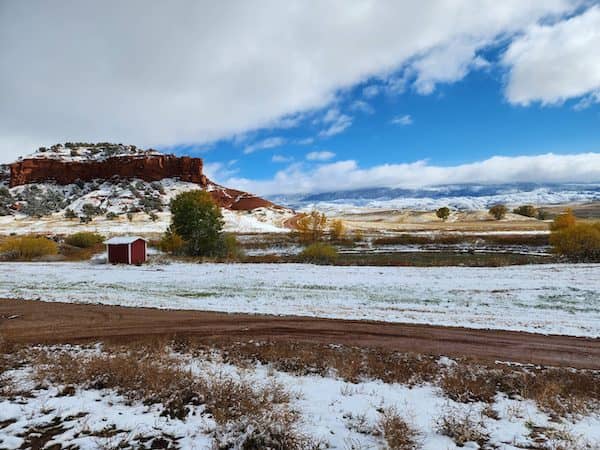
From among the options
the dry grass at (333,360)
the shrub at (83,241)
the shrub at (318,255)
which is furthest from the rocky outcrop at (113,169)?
the dry grass at (333,360)

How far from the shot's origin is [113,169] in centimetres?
12975

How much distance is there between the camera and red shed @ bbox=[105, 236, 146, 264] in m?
36.5

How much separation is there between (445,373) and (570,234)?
36.6m

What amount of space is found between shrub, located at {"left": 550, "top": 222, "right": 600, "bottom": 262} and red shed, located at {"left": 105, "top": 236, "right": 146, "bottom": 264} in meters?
43.2

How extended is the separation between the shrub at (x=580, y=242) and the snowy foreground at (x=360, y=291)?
722cm

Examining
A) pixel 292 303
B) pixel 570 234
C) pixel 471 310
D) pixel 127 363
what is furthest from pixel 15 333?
pixel 570 234

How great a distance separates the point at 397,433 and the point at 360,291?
15686 millimetres

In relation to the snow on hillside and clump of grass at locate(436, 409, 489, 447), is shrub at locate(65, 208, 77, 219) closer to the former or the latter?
the snow on hillside

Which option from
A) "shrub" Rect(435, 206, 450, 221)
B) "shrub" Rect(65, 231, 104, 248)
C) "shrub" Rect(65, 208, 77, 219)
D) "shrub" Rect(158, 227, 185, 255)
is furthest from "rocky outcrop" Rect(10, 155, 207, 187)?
"shrub" Rect(435, 206, 450, 221)

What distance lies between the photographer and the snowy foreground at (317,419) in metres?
5.30

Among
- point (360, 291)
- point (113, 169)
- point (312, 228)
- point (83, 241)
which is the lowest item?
point (360, 291)

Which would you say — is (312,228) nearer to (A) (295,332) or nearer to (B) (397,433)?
(A) (295,332)

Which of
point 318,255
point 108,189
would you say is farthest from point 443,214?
point 108,189

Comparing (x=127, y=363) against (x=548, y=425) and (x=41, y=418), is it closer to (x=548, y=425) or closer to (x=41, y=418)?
(x=41, y=418)
